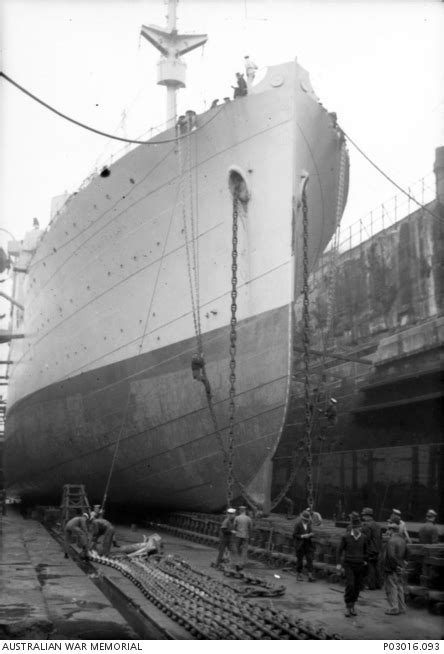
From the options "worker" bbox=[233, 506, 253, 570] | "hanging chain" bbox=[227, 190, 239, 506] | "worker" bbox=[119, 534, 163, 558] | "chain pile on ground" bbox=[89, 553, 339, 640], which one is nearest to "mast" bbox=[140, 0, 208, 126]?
"hanging chain" bbox=[227, 190, 239, 506]

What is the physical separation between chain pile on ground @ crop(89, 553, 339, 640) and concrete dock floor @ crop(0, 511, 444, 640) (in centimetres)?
13

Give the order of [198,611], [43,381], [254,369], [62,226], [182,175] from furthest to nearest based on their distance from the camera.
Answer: [43,381] → [62,226] → [182,175] → [254,369] → [198,611]

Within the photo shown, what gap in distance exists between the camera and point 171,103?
13.2 metres

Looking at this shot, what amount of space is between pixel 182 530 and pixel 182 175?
559 centimetres

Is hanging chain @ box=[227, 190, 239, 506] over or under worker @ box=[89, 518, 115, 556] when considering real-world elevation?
over

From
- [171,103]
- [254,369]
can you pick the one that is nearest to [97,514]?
[254,369]

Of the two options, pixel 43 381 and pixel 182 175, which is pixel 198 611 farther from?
pixel 43 381

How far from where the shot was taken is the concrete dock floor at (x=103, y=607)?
4.49m

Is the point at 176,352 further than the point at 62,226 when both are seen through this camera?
No

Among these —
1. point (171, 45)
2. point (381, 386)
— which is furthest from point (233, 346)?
point (171, 45)

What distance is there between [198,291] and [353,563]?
5.66 metres

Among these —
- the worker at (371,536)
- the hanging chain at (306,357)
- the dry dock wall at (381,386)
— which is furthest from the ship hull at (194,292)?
the worker at (371,536)

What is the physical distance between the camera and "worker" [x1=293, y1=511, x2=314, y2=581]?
6.65m

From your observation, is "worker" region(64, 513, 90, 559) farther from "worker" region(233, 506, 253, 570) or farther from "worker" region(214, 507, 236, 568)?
"worker" region(233, 506, 253, 570)
